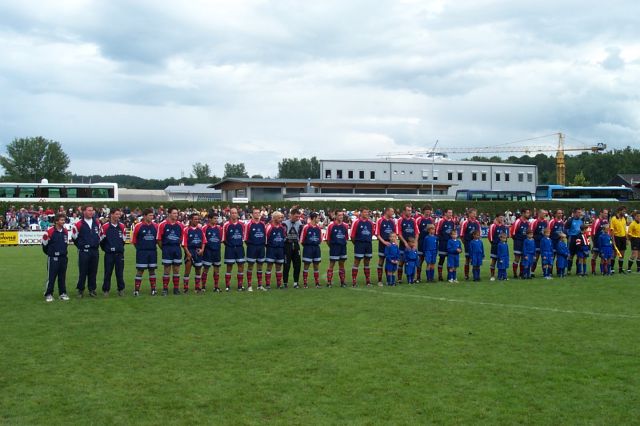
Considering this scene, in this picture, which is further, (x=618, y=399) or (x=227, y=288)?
(x=227, y=288)

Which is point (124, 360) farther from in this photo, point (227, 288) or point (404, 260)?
point (404, 260)

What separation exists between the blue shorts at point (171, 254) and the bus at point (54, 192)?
Result: 118 ft

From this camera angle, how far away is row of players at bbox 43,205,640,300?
14.3 metres

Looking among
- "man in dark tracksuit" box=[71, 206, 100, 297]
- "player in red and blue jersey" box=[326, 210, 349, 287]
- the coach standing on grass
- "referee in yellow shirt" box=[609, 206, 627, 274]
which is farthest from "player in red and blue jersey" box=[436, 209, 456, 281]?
"man in dark tracksuit" box=[71, 206, 100, 297]

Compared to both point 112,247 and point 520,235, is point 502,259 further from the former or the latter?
point 112,247

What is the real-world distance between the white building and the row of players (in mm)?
62096

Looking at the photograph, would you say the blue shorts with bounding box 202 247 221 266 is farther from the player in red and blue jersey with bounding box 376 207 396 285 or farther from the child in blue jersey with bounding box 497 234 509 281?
the child in blue jersey with bounding box 497 234 509 281

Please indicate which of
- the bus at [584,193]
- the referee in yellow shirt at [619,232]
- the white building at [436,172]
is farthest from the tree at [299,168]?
the referee in yellow shirt at [619,232]

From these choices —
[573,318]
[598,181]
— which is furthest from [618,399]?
[598,181]

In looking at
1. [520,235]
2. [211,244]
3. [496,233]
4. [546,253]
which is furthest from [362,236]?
[546,253]

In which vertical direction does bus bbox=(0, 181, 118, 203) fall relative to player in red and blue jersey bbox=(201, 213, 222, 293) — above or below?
above

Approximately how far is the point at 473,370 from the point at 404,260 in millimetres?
9205

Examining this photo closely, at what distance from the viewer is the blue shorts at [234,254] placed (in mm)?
15172

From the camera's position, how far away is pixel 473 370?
764 centimetres
